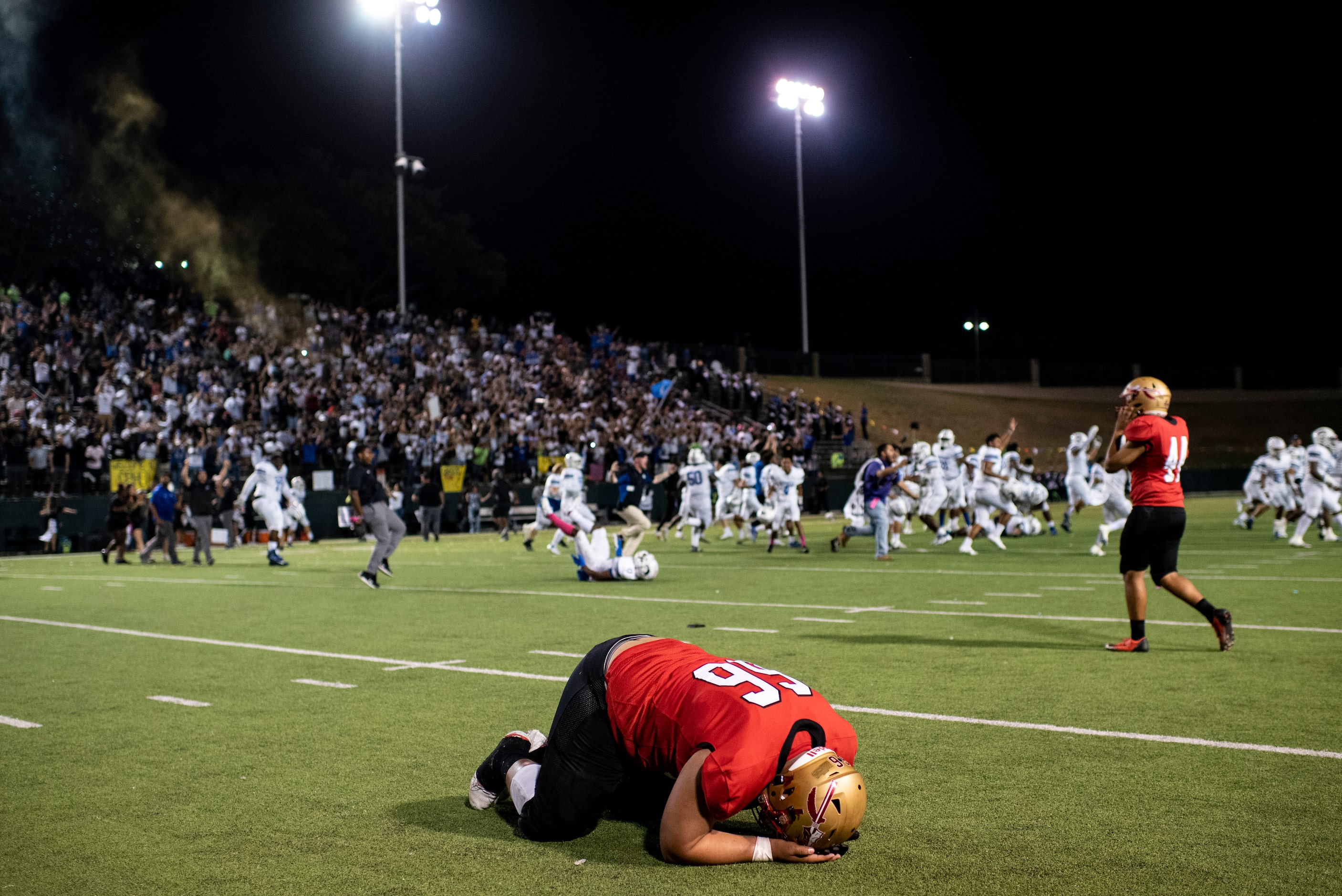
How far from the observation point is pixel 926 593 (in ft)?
44.3

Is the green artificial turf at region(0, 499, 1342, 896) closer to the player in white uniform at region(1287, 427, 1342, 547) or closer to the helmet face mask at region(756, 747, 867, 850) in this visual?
the helmet face mask at region(756, 747, 867, 850)

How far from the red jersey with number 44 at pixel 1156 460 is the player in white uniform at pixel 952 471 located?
13.5 m

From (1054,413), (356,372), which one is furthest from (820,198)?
(356,372)


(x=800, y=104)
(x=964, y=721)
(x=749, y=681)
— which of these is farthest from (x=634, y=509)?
(x=800, y=104)

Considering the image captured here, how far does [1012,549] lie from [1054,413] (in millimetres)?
42262

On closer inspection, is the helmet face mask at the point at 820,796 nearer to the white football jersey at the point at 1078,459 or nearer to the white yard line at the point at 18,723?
the white yard line at the point at 18,723

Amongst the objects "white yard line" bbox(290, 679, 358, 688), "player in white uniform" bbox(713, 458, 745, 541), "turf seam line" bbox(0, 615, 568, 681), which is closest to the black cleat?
"turf seam line" bbox(0, 615, 568, 681)

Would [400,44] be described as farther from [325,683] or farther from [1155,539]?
[1155,539]

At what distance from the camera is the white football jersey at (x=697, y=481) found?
2286cm

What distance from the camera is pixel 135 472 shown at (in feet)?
87.1

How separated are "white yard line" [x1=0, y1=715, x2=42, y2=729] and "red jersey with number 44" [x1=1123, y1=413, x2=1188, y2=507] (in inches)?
284

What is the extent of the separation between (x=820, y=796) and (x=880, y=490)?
14584mm

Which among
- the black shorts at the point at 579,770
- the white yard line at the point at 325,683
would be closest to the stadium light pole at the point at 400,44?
the white yard line at the point at 325,683

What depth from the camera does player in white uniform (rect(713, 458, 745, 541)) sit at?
24.8 meters
